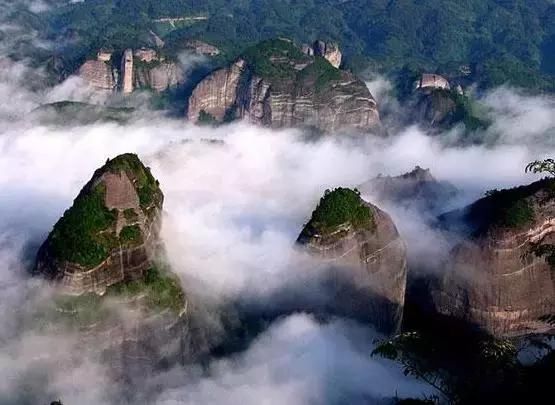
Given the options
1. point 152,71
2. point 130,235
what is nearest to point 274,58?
point 152,71

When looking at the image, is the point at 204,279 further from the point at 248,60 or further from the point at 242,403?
the point at 248,60

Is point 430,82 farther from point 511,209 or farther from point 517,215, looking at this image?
point 517,215

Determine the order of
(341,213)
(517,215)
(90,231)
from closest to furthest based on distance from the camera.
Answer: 1. (90,231)
2. (517,215)
3. (341,213)

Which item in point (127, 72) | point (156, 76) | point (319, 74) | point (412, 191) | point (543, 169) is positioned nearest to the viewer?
point (543, 169)

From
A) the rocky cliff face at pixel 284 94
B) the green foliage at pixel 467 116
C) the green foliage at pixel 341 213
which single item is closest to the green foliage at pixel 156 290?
the green foliage at pixel 341 213

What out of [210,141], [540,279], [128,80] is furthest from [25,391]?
[128,80]

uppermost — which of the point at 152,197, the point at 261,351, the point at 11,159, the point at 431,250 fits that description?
the point at 152,197

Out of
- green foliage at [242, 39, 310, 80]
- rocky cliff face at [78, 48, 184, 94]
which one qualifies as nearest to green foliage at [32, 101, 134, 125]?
rocky cliff face at [78, 48, 184, 94]
